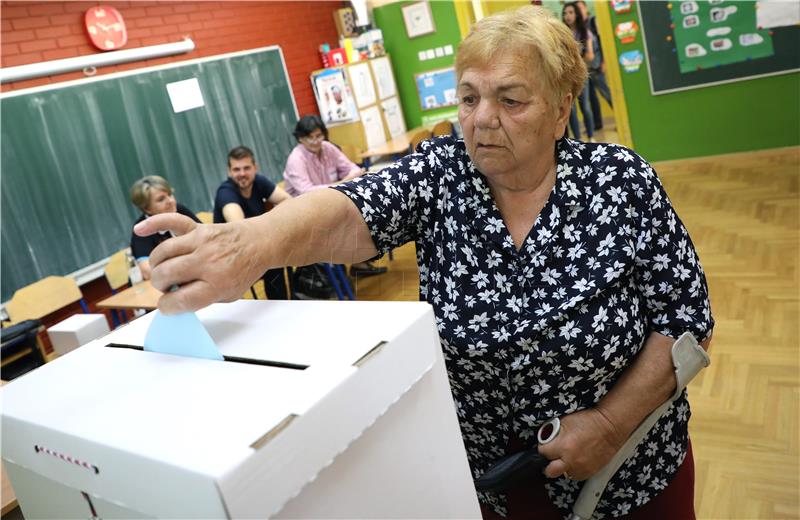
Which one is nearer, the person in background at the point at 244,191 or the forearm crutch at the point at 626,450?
the forearm crutch at the point at 626,450

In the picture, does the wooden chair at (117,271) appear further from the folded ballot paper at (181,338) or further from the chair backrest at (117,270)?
the folded ballot paper at (181,338)

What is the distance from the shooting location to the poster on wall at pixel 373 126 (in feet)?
23.4

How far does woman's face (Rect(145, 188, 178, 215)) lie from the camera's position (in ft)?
11.6

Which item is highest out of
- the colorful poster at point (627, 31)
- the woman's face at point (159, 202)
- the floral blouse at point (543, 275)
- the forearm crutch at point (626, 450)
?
the colorful poster at point (627, 31)

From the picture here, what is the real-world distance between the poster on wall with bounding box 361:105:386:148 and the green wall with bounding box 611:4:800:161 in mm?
2784

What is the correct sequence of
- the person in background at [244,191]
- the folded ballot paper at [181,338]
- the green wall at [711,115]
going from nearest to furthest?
the folded ballot paper at [181,338], the person in background at [244,191], the green wall at [711,115]

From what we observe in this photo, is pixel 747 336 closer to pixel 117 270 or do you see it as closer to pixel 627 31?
pixel 627 31

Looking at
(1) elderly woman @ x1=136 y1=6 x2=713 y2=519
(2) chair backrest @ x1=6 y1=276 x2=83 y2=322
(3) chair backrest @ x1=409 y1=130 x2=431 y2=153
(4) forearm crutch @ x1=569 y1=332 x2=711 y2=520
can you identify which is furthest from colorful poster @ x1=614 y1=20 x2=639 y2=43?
(4) forearm crutch @ x1=569 y1=332 x2=711 y2=520

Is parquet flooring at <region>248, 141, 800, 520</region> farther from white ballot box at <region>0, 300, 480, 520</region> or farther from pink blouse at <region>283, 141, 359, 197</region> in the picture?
pink blouse at <region>283, 141, 359, 197</region>

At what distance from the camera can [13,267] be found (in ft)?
14.0

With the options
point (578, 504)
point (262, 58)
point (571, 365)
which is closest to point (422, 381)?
point (571, 365)

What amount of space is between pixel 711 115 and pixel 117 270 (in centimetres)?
526

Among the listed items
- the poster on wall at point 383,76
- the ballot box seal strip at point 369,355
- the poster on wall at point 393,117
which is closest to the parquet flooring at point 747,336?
the ballot box seal strip at point 369,355

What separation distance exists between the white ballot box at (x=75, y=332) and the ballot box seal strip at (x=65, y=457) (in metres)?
2.22
